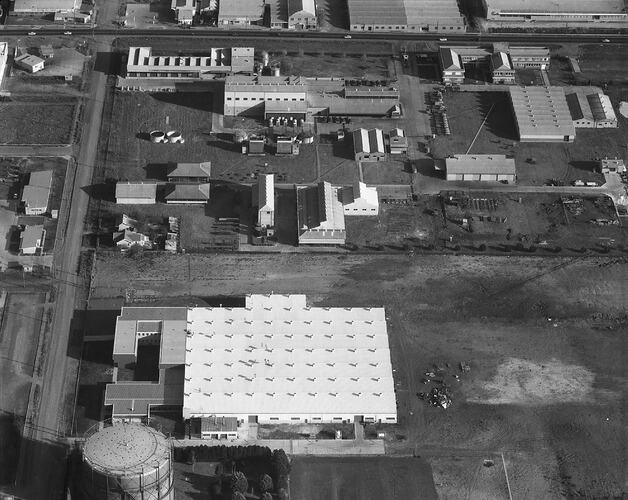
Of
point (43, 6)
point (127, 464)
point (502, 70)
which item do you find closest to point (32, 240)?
point (127, 464)

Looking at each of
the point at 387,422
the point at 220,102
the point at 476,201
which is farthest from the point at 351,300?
the point at 220,102

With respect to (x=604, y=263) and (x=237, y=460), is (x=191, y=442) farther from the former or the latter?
(x=604, y=263)

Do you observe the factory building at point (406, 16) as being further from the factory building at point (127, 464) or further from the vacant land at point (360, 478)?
the factory building at point (127, 464)

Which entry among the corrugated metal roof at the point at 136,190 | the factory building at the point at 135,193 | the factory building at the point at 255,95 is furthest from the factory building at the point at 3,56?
the factory building at the point at 255,95

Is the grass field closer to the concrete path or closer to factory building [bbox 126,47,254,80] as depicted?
factory building [bbox 126,47,254,80]

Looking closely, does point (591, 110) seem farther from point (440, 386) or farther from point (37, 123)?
point (37, 123)
